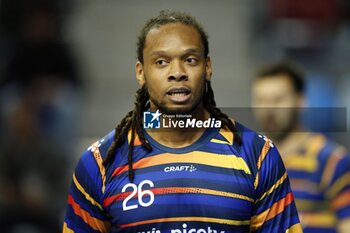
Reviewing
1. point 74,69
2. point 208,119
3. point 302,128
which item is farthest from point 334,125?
point 208,119

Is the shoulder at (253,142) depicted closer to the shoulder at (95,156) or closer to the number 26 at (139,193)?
the number 26 at (139,193)

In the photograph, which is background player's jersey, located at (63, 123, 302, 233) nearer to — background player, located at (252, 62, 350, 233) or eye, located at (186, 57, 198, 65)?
eye, located at (186, 57, 198, 65)

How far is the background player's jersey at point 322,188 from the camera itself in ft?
17.1

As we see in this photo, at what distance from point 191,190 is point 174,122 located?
266 millimetres

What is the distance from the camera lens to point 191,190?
130 inches

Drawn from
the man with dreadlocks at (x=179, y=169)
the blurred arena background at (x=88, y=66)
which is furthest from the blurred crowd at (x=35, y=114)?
the man with dreadlocks at (x=179, y=169)

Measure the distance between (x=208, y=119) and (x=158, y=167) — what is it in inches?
10.8

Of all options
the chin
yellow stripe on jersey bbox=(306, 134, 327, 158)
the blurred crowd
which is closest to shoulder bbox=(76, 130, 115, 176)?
the chin

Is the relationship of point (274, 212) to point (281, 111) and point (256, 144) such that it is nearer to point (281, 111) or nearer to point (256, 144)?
point (256, 144)

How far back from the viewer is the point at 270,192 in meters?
3.35

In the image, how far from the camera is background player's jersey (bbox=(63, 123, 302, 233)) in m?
3.29

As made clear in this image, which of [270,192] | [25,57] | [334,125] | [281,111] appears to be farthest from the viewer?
[25,57]

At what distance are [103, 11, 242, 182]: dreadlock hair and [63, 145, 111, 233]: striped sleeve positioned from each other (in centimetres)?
6

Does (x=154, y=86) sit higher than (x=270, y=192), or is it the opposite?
(x=154, y=86)
